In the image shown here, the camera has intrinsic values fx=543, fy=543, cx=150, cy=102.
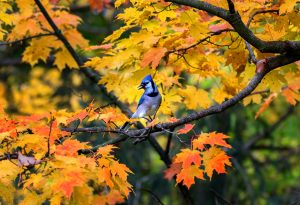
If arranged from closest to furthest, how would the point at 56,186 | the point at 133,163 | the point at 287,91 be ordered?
the point at 56,186
the point at 287,91
the point at 133,163

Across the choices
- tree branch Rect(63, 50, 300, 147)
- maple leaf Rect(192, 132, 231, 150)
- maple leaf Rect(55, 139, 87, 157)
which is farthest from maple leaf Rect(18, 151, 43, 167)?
maple leaf Rect(192, 132, 231, 150)

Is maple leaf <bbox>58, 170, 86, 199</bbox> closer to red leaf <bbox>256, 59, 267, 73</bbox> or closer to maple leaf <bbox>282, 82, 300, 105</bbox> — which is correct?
red leaf <bbox>256, 59, 267, 73</bbox>

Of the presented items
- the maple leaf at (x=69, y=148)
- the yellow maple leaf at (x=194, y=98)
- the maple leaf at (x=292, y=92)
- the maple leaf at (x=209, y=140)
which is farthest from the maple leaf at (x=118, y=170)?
the maple leaf at (x=292, y=92)

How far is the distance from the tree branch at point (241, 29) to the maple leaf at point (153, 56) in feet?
1.85

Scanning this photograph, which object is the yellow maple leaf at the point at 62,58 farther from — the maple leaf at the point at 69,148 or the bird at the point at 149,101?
the maple leaf at the point at 69,148

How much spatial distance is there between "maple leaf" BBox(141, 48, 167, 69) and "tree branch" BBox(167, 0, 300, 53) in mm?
564

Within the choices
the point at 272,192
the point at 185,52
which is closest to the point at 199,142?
the point at 185,52

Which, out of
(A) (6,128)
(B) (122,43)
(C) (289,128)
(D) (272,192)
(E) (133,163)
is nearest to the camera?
(A) (6,128)

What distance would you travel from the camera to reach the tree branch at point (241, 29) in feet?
9.93

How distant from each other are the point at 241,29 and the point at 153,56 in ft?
2.27

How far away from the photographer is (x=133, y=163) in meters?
7.28

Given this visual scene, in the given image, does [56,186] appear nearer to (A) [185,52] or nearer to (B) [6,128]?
(B) [6,128]

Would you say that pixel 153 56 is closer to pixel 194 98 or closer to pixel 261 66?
pixel 261 66

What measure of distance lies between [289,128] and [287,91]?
221 inches
